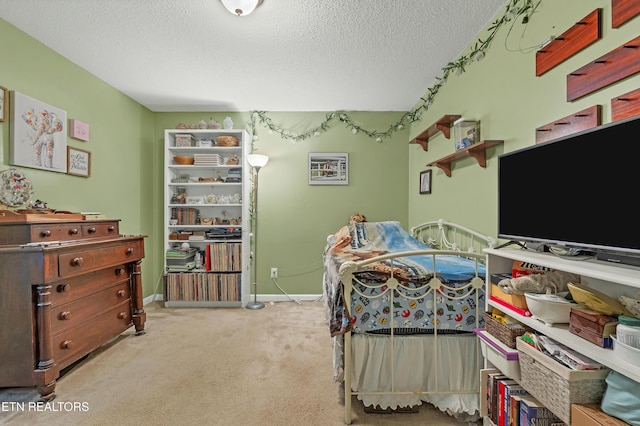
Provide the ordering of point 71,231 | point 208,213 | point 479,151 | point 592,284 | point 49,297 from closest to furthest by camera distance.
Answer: point 592,284 → point 49,297 → point 71,231 → point 479,151 → point 208,213

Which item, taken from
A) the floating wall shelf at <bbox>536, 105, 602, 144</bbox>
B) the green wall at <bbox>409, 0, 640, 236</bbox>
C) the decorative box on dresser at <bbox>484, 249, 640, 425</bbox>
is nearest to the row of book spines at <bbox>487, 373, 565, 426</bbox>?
the decorative box on dresser at <bbox>484, 249, 640, 425</bbox>

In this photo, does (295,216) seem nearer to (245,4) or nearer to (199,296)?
(199,296)

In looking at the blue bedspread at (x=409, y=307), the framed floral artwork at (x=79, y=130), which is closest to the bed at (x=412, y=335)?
the blue bedspread at (x=409, y=307)

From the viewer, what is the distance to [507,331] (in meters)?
1.33

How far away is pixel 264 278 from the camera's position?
12.7 feet

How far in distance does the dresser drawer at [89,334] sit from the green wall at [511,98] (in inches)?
109

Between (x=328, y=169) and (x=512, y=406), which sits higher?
(x=328, y=169)

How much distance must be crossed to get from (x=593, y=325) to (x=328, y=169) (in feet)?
10.2

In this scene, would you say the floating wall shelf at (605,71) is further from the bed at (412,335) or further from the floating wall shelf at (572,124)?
the bed at (412,335)

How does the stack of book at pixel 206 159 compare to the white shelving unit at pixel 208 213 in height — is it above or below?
above

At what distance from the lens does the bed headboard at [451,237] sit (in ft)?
7.18

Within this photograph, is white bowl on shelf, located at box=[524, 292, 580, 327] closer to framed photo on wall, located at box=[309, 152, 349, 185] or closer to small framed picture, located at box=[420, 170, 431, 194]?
small framed picture, located at box=[420, 170, 431, 194]

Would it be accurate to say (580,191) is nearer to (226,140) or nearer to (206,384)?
(206,384)

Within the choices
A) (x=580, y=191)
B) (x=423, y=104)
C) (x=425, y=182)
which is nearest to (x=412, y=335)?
(x=580, y=191)
